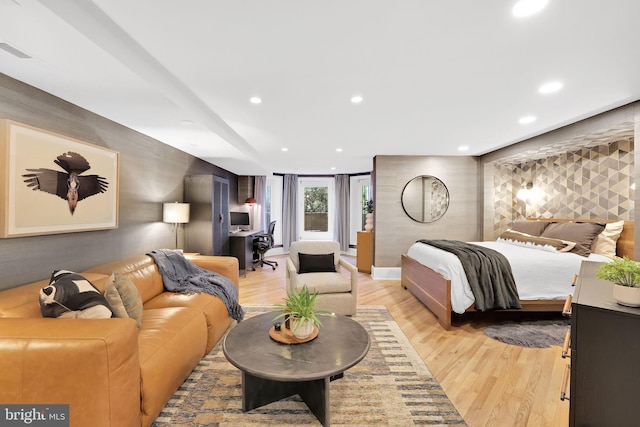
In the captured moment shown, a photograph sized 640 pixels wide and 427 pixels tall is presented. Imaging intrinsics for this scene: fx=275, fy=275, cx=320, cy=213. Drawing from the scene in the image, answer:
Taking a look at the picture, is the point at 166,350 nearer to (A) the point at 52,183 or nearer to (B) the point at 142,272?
(B) the point at 142,272

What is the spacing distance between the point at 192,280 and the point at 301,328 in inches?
65.7

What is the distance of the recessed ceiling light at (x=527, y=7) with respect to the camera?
1.41 m

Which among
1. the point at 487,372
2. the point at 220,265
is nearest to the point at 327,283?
the point at 220,265

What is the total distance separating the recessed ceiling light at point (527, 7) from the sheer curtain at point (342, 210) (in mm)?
6327

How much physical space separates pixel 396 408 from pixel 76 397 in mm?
1746

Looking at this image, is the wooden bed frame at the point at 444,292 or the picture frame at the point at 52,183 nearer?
the picture frame at the point at 52,183

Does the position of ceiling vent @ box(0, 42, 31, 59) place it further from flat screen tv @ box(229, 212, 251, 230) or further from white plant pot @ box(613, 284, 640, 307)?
flat screen tv @ box(229, 212, 251, 230)

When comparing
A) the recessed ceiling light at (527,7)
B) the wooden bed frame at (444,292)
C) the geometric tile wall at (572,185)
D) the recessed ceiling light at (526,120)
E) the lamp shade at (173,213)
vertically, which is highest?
the recessed ceiling light at (526,120)

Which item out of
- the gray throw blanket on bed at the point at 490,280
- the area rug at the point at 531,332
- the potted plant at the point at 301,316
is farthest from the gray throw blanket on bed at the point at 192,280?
the area rug at the point at 531,332

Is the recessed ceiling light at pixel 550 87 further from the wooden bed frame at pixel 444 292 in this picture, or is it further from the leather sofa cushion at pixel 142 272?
the leather sofa cushion at pixel 142 272

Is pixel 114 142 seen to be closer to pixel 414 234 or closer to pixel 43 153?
pixel 43 153

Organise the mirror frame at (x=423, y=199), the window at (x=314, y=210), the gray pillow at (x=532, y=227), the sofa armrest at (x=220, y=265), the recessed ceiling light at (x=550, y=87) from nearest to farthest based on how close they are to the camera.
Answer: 1. the recessed ceiling light at (x=550, y=87)
2. the sofa armrest at (x=220, y=265)
3. the gray pillow at (x=532, y=227)
4. the mirror frame at (x=423, y=199)
5. the window at (x=314, y=210)

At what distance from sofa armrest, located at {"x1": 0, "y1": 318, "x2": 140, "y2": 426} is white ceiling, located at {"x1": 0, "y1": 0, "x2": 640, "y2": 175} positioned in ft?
4.97

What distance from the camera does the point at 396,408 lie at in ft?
5.88
